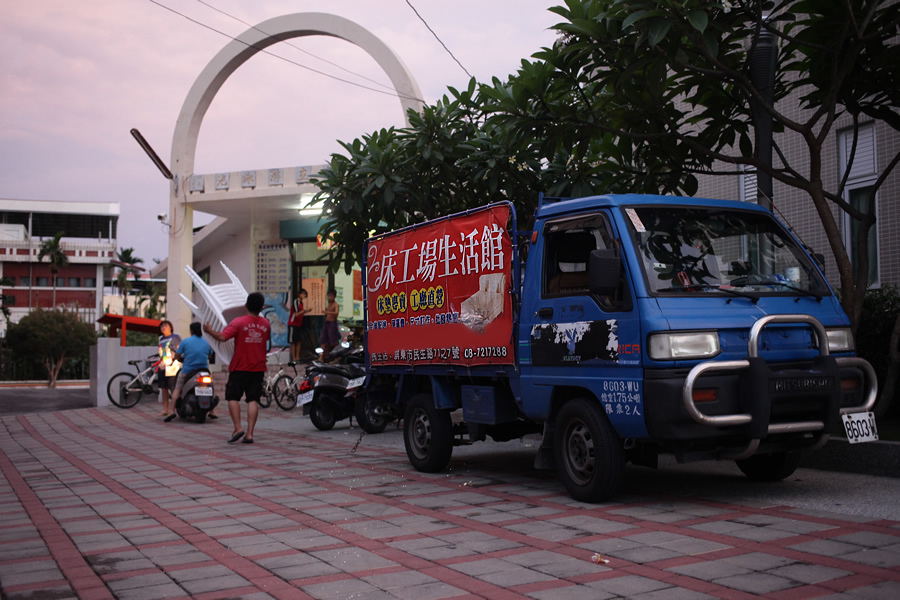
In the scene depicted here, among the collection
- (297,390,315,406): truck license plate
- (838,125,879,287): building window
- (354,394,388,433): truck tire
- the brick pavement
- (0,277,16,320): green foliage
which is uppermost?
(0,277,16,320): green foliage

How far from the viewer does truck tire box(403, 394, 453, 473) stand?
847 centimetres

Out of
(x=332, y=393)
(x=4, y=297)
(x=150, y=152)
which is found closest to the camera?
(x=332, y=393)

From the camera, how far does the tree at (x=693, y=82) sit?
7719 millimetres

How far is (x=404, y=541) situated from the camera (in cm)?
550

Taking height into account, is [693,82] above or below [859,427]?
above

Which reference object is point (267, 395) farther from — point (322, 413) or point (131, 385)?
point (322, 413)

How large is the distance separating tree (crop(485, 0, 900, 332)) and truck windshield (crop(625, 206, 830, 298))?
1.43 meters

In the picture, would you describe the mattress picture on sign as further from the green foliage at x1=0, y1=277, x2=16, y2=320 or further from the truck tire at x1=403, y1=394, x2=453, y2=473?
the green foliage at x1=0, y1=277, x2=16, y2=320

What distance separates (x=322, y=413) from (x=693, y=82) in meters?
7.62

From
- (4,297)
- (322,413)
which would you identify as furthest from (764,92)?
(4,297)

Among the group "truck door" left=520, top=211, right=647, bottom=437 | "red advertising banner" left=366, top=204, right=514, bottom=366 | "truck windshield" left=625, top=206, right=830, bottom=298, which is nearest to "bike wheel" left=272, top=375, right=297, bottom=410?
"red advertising banner" left=366, top=204, right=514, bottom=366

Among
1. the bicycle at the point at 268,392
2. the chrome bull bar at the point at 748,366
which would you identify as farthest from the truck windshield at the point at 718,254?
the bicycle at the point at 268,392

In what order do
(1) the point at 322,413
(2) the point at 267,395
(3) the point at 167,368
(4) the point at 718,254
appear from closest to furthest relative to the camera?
(4) the point at 718,254
(1) the point at 322,413
(3) the point at 167,368
(2) the point at 267,395

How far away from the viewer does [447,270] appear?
833 cm
